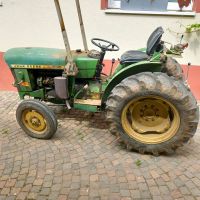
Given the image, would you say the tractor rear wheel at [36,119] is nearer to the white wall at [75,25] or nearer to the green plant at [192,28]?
the white wall at [75,25]

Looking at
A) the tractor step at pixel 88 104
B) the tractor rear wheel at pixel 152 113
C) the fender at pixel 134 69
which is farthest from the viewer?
the tractor step at pixel 88 104

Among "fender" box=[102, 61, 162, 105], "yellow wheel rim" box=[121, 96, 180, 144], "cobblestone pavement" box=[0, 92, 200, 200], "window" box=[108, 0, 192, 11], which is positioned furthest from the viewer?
"window" box=[108, 0, 192, 11]

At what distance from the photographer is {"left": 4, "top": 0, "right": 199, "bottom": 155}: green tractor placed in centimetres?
356

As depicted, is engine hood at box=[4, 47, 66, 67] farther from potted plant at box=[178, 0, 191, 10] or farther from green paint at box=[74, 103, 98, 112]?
potted plant at box=[178, 0, 191, 10]

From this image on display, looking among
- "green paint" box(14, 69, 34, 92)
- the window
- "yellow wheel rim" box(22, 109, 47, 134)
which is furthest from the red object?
the window

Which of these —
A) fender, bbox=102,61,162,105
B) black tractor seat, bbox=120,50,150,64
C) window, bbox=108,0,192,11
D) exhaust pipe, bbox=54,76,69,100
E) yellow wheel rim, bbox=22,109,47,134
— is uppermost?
window, bbox=108,0,192,11

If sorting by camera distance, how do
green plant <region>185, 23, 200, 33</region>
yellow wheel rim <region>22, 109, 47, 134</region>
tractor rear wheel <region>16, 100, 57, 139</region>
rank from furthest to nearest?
green plant <region>185, 23, 200, 33</region> < yellow wheel rim <region>22, 109, 47, 134</region> < tractor rear wheel <region>16, 100, 57, 139</region>

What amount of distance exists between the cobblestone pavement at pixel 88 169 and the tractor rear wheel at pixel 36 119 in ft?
0.37

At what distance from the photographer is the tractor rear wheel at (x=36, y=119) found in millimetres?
4004

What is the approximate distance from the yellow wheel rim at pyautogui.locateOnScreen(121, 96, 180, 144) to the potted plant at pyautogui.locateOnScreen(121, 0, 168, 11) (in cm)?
346

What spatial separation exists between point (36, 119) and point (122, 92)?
1.27 meters

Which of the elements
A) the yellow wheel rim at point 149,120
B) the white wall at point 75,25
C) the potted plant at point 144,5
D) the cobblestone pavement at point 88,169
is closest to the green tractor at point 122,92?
the yellow wheel rim at point 149,120

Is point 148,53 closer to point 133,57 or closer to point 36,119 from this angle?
point 133,57

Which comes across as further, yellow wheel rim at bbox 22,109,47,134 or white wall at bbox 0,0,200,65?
white wall at bbox 0,0,200,65
